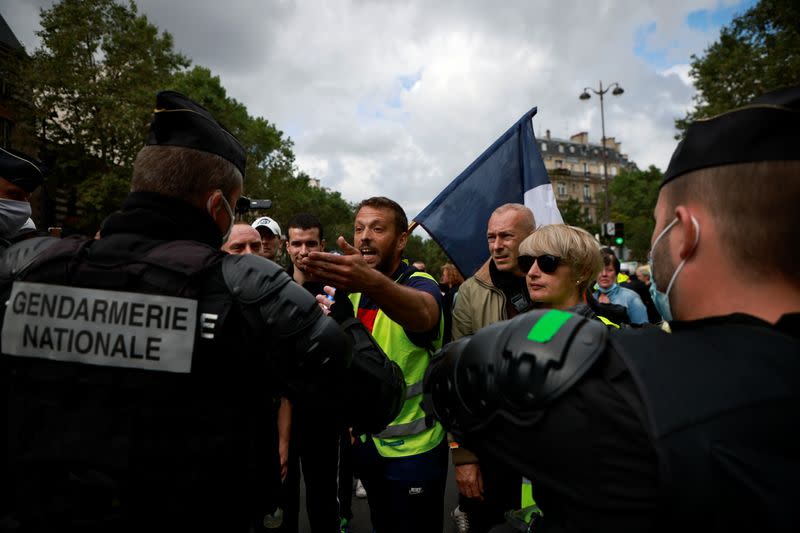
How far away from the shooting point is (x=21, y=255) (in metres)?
1.56

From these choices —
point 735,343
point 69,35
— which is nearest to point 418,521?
point 735,343

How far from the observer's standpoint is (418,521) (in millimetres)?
2467

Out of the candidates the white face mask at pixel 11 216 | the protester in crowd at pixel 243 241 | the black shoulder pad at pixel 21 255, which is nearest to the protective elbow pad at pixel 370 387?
the black shoulder pad at pixel 21 255

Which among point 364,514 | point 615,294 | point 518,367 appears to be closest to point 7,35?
point 364,514

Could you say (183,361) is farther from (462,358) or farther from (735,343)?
(735,343)

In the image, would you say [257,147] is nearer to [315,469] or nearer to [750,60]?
[750,60]

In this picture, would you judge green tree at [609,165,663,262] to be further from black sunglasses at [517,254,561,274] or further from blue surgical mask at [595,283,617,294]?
black sunglasses at [517,254,561,274]

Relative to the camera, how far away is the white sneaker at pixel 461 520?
393 centimetres

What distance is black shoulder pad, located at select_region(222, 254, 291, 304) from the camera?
1377 millimetres

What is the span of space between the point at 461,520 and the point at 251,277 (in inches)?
135

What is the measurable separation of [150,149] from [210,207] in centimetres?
28

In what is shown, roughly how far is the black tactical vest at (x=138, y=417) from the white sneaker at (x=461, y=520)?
2.97 metres

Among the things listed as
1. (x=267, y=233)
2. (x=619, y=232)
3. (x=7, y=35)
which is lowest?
(x=267, y=233)

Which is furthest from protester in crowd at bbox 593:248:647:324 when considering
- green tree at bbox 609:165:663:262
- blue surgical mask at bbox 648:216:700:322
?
green tree at bbox 609:165:663:262
